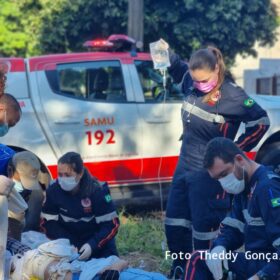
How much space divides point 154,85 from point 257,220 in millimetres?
3743

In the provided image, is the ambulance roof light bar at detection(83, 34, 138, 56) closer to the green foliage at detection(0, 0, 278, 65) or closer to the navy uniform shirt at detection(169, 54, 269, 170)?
the navy uniform shirt at detection(169, 54, 269, 170)

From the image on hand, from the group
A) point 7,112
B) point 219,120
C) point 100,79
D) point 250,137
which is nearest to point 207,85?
point 219,120

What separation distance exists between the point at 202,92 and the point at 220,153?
1.23 meters

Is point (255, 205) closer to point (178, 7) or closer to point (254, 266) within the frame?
point (254, 266)

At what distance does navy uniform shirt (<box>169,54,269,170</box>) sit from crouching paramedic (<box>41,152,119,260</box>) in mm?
685

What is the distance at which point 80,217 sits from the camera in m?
5.85

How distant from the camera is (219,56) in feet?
18.7

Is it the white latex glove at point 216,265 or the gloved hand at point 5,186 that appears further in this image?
the white latex glove at point 216,265

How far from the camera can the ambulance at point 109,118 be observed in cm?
772

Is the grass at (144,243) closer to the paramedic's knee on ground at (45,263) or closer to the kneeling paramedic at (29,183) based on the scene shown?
the kneeling paramedic at (29,183)

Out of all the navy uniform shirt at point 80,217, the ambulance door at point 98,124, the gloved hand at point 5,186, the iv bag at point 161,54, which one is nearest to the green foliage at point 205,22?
the ambulance door at point 98,124

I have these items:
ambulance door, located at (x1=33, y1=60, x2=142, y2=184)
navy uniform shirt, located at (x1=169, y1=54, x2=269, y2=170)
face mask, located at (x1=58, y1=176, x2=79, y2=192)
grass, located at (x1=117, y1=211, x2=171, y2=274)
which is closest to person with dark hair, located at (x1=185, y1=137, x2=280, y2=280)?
navy uniform shirt, located at (x1=169, y1=54, x2=269, y2=170)

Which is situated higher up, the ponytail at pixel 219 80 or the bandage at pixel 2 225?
the ponytail at pixel 219 80

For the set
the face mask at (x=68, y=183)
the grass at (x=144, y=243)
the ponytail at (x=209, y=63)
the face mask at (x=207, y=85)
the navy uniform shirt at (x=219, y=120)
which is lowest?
the grass at (x=144, y=243)
